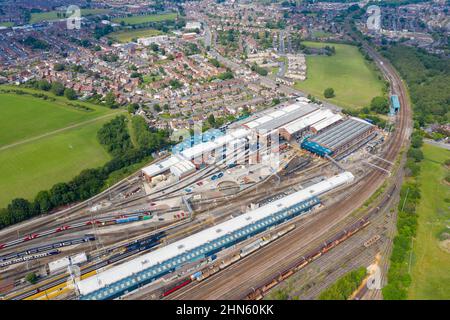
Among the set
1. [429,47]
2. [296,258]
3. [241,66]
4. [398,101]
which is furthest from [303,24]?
[296,258]

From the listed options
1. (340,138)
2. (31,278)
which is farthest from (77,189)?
(340,138)

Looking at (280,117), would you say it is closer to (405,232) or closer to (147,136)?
(147,136)

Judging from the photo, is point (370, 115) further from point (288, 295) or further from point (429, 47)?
point (429, 47)

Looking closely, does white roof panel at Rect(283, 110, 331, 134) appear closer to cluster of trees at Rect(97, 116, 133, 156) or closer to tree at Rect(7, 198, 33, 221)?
cluster of trees at Rect(97, 116, 133, 156)

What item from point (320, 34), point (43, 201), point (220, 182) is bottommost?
point (220, 182)

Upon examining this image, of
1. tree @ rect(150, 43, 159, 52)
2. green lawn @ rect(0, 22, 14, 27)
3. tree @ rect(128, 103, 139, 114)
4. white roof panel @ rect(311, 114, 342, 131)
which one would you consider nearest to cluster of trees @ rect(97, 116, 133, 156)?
tree @ rect(128, 103, 139, 114)

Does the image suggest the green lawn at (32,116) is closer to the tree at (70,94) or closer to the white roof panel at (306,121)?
the tree at (70,94)
